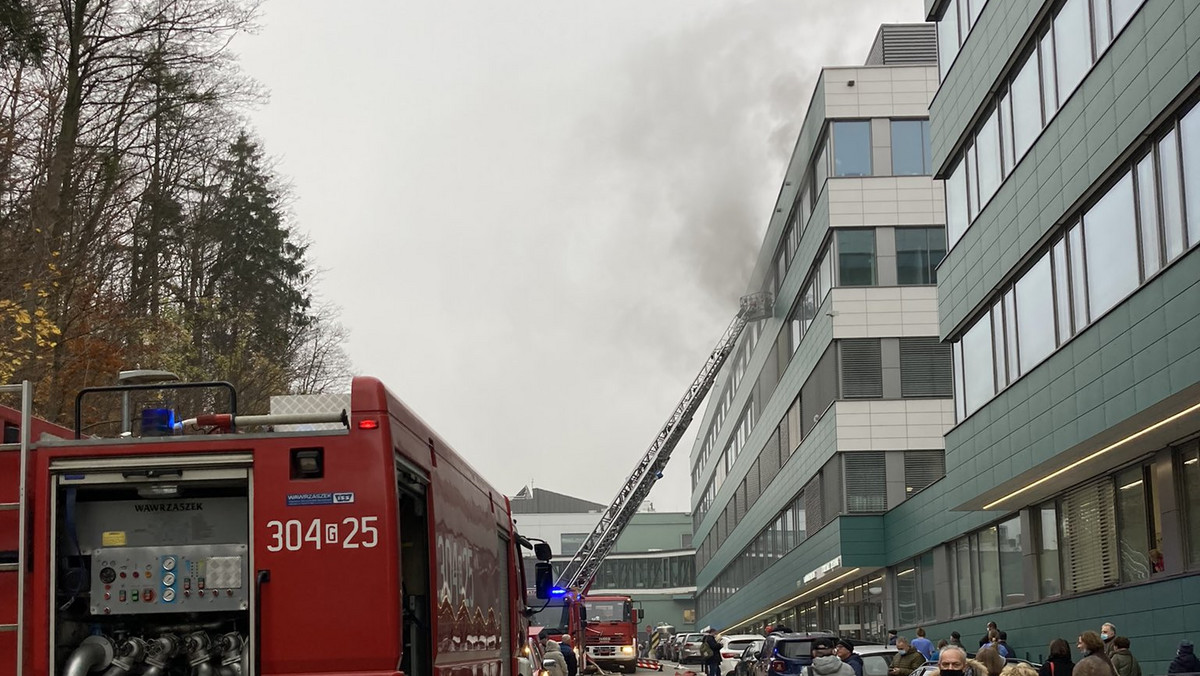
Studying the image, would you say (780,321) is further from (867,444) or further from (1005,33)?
(1005,33)

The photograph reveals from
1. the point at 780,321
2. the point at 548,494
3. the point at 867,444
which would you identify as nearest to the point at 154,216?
the point at 867,444

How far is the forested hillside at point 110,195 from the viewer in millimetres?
23219

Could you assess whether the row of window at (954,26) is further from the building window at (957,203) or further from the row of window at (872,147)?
the row of window at (872,147)

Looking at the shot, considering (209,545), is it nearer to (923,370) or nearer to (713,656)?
(713,656)

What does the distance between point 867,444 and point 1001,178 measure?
63.1 ft

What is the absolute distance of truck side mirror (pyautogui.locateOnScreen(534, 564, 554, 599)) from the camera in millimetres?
16872

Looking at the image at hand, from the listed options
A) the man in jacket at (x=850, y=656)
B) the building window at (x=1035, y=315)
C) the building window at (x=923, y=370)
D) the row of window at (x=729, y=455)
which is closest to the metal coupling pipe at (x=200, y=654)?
the man in jacket at (x=850, y=656)

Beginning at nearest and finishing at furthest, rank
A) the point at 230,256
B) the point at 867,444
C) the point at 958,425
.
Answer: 1. the point at 958,425
2. the point at 230,256
3. the point at 867,444

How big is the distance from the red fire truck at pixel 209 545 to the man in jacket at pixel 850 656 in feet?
29.9

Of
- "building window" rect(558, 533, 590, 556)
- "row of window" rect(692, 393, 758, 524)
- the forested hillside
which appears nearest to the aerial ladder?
"row of window" rect(692, 393, 758, 524)

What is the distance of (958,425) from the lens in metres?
31.8

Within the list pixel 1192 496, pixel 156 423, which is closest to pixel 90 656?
pixel 156 423

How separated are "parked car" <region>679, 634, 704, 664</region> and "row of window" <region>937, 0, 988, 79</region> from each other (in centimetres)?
2856

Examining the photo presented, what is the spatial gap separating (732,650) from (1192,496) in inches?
933
